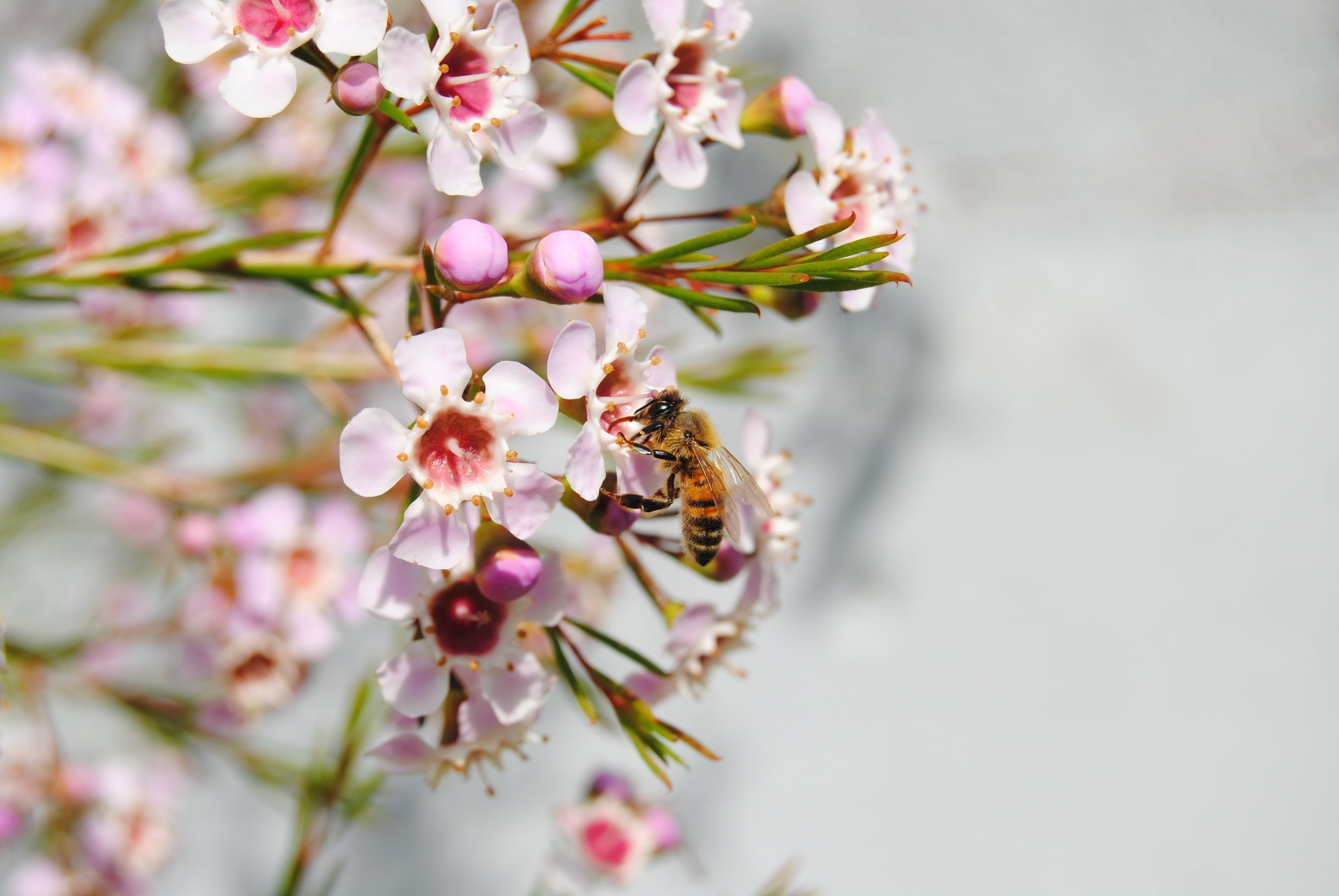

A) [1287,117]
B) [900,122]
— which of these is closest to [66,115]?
[900,122]

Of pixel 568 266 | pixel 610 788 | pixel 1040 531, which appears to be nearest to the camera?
pixel 568 266

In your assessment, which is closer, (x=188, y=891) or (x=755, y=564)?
(x=755, y=564)

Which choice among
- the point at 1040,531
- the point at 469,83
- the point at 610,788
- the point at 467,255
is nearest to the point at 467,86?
the point at 469,83

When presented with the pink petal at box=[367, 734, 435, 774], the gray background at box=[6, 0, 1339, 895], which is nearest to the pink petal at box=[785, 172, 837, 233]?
the pink petal at box=[367, 734, 435, 774]

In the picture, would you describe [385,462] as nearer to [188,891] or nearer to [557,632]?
[557,632]

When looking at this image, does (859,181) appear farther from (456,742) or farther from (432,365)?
(456,742)

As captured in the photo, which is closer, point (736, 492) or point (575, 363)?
point (575, 363)

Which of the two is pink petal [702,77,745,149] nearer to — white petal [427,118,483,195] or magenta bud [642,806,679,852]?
white petal [427,118,483,195]

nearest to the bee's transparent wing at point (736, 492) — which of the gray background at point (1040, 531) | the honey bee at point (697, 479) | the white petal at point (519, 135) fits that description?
the honey bee at point (697, 479)
